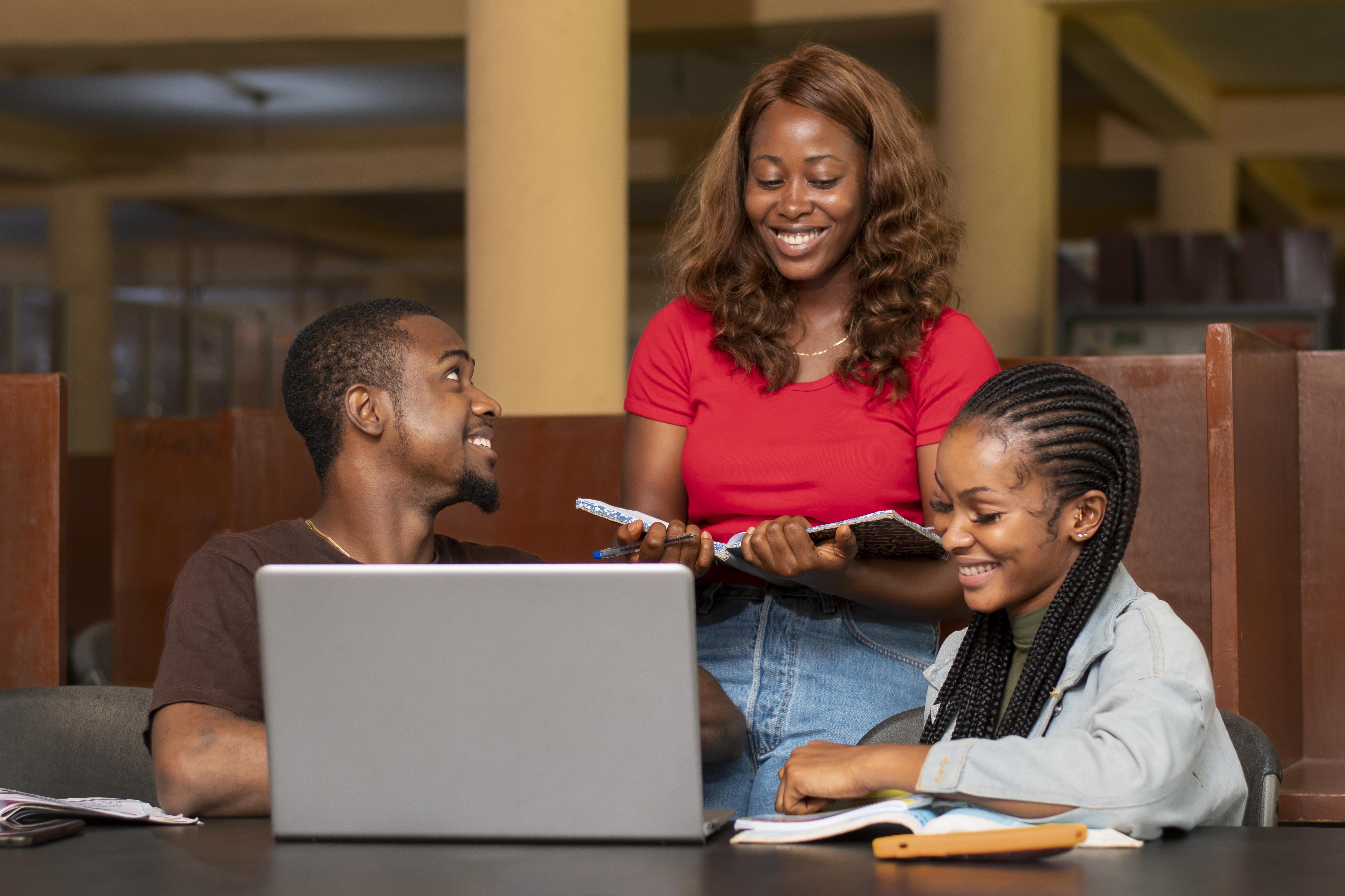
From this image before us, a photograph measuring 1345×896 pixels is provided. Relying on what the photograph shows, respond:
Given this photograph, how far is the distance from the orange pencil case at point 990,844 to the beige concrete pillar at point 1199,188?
23.6ft

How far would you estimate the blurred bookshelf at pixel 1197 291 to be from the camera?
520cm

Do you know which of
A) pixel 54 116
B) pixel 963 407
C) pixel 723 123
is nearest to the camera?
pixel 963 407

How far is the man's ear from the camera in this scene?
5.93ft

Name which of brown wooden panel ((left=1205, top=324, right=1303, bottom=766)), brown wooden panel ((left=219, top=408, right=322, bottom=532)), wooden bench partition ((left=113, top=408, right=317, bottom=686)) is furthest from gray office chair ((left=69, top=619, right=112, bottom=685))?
brown wooden panel ((left=1205, top=324, right=1303, bottom=766))

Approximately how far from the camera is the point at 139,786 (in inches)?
70.3

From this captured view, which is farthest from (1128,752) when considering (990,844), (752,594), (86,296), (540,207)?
(86,296)

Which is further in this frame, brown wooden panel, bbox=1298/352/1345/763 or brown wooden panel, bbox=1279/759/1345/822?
brown wooden panel, bbox=1298/352/1345/763

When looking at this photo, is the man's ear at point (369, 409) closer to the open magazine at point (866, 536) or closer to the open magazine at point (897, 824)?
the open magazine at point (866, 536)

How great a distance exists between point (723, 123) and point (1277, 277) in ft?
13.1

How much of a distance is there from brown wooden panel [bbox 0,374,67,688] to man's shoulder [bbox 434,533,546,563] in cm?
72

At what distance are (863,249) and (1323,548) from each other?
1.09 m

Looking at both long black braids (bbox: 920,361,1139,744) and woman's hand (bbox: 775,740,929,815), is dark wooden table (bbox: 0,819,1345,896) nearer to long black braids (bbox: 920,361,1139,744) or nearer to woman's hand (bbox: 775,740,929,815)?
woman's hand (bbox: 775,740,929,815)

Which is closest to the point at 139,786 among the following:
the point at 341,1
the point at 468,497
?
the point at 468,497

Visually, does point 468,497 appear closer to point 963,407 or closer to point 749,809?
point 749,809
